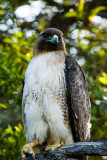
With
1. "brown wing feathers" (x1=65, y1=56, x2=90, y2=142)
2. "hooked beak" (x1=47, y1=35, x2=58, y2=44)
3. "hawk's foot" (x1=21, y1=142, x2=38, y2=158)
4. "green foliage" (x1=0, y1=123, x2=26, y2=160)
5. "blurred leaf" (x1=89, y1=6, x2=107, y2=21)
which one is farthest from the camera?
"blurred leaf" (x1=89, y1=6, x2=107, y2=21)

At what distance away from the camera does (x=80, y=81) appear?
498 cm

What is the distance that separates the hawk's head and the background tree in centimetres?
91

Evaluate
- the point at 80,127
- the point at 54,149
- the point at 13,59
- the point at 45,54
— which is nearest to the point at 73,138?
the point at 80,127

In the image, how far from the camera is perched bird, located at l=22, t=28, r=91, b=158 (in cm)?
459

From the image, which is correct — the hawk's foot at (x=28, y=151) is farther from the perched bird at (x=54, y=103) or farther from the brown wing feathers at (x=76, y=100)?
the brown wing feathers at (x=76, y=100)

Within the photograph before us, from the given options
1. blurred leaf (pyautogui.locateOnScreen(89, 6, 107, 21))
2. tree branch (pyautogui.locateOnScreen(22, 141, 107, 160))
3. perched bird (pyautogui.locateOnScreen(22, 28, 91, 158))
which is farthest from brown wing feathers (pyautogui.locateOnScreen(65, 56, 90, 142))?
blurred leaf (pyautogui.locateOnScreen(89, 6, 107, 21))

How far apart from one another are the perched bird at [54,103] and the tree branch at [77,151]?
0.13 metres

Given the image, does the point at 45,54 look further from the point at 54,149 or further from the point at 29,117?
the point at 54,149

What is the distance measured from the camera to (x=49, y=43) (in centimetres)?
521

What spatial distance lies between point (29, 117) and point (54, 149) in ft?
2.07

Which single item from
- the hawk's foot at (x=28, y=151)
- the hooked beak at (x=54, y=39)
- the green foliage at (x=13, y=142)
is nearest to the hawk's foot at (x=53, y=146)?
the hawk's foot at (x=28, y=151)

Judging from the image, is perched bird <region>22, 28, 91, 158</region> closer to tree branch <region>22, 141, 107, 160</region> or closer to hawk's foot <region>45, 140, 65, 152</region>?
hawk's foot <region>45, 140, 65, 152</region>

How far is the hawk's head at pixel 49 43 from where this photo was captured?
5172 millimetres

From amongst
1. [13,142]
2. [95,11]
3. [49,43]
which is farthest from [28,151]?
[95,11]
